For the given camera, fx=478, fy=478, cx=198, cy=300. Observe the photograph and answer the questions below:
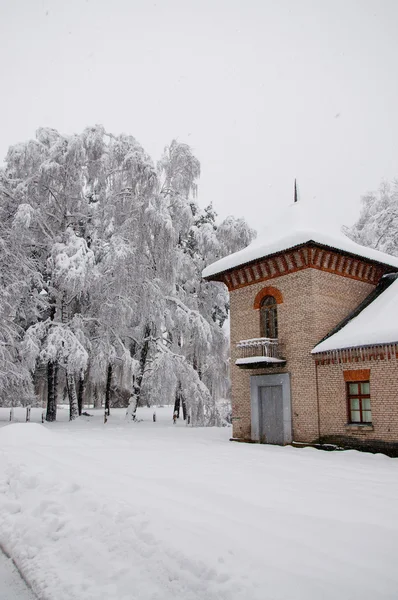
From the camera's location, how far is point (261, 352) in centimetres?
1705

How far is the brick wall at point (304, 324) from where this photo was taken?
15922mm

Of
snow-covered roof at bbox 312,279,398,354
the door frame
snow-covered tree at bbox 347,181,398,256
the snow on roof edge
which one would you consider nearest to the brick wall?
the door frame

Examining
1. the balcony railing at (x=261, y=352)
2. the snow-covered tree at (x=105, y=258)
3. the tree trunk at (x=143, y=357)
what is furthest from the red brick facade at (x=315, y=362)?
the tree trunk at (x=143, y=357)

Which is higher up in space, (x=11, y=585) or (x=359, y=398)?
(x=359, y=398)

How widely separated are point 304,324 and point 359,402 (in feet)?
10.2

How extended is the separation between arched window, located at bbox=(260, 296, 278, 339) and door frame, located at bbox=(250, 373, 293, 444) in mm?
1565

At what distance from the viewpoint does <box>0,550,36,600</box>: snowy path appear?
14.3 ft

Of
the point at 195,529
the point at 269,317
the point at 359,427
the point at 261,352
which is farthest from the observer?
the point at 269,317

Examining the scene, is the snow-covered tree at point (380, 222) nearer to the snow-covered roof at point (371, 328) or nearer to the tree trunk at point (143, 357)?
the snow-covered roof at point (371, 328)

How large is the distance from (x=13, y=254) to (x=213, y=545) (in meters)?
18.8

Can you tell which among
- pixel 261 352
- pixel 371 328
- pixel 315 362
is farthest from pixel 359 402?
pixel 261 352

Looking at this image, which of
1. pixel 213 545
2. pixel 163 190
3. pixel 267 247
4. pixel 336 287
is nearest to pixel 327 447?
pixel 336 287

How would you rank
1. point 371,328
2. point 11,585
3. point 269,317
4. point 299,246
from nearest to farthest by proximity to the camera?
point 11,585, point 371,328, point 299,246, point 269,317

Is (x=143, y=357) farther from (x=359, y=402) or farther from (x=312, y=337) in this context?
(x=359, y=402)
